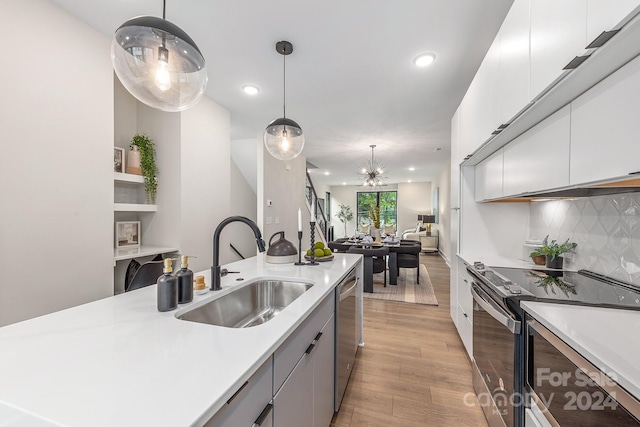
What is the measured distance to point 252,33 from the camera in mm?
1979

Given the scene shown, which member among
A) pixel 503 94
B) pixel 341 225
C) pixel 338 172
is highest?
pixel 338 172

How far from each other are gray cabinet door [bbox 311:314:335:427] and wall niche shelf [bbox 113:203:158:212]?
6.93 ft

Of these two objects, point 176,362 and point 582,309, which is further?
point 582,309

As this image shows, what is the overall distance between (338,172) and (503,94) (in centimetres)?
679

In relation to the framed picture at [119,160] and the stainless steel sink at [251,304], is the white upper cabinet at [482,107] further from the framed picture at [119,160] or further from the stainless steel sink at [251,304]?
the framed picture at [119,160]

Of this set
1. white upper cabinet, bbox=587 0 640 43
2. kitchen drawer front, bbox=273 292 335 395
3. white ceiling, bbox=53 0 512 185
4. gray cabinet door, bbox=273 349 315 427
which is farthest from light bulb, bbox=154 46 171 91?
white upper cabinet, bbox=587 0 640 43

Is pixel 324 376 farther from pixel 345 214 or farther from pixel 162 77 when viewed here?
pixel 345 214

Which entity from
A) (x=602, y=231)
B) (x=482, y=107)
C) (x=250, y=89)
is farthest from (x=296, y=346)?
(x=250, y=89)

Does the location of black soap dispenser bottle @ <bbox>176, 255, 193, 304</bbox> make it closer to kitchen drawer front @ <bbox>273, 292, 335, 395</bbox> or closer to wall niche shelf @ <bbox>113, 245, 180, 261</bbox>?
kitchen drawer front @ <bbox>273, 292, 335, 395</bbox>

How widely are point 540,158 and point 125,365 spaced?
2031mm

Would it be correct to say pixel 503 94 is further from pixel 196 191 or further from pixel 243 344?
pixel 196 191

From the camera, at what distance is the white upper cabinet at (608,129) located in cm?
92

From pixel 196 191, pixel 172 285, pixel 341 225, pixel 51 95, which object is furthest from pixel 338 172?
pixel 172 285

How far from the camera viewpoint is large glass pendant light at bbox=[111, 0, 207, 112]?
1057 mm
